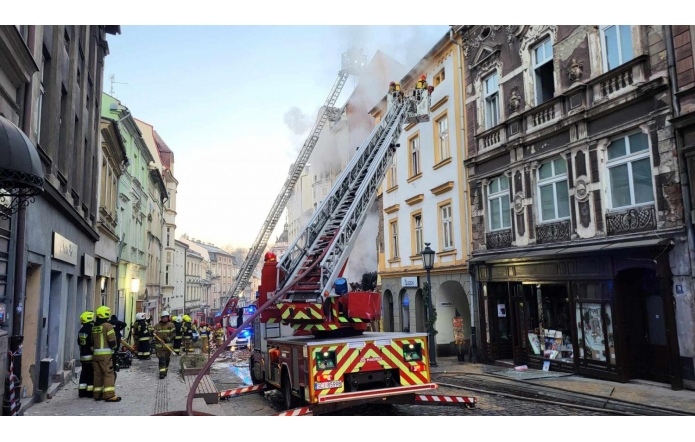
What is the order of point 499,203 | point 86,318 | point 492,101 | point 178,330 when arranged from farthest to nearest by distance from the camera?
point 492,101 → point 499,203 → point 178,330 → point 86,318

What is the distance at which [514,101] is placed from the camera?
1419 centimetres

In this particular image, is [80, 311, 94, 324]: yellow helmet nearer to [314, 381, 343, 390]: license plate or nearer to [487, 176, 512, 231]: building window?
[314, 381, 343, 390]: license plate

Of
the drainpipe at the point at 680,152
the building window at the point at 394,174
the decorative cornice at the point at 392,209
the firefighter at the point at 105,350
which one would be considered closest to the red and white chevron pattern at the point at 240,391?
the firefighter at the point at 105,350

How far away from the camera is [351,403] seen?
7.32 metres

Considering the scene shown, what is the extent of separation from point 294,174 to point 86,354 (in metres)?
24.4

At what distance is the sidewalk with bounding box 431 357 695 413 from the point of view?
350 inches

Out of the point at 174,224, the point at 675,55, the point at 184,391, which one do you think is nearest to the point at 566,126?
the point at 675,55

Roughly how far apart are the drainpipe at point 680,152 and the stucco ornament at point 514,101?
4.34 metres

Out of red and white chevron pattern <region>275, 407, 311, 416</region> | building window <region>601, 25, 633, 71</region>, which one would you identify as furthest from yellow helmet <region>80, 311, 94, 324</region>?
building window <region>601, 25, 633, 71</region>

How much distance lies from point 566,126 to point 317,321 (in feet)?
25.6

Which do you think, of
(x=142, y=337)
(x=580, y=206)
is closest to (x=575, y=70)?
(x=580, y=206)

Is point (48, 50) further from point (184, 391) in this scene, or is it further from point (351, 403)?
point (351, 403)

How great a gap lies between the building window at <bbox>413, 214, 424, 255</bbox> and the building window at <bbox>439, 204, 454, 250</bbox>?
160 centimetres

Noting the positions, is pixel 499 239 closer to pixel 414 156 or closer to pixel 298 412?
pixel 414 156
